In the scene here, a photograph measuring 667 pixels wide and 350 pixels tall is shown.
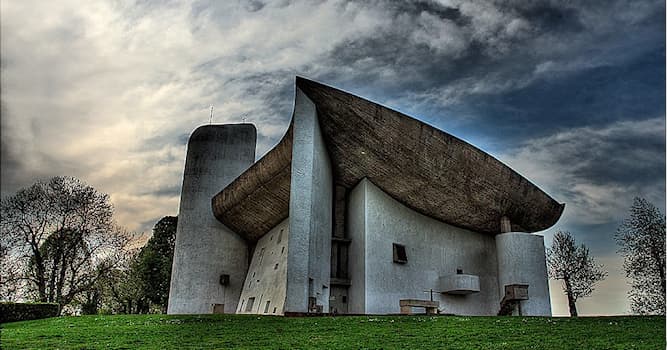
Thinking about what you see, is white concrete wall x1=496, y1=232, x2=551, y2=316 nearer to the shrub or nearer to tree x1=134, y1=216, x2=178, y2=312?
the shrub

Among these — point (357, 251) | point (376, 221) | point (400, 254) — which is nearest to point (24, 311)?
point (357, 251)

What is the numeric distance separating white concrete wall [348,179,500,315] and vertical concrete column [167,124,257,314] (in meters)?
9.55

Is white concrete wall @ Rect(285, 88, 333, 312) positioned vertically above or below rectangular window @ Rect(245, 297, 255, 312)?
above

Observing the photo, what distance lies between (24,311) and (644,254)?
28.8 meters

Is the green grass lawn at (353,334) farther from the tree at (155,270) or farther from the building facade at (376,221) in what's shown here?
the tree at (155,270)

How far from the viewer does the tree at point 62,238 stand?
24.5 meters

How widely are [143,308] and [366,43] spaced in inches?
1250

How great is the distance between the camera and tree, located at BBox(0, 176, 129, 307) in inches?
963

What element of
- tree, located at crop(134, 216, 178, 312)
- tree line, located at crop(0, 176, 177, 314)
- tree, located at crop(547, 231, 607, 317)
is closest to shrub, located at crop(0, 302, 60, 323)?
tree line, located at crop(0, 176, 177, 314)

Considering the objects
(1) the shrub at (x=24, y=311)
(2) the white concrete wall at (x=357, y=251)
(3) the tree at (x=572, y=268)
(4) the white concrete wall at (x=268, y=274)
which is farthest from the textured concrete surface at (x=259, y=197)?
(3) the tree at (x=572, y=268)

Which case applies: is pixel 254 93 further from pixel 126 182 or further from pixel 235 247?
pixel 235 247

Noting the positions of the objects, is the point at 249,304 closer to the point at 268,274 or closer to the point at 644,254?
the point at 268,274

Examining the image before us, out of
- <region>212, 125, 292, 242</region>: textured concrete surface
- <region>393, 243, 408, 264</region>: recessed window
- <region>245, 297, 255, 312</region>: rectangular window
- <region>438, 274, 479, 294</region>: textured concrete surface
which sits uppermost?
<region>212, 125, 292, 242</region>: textured concrete surface

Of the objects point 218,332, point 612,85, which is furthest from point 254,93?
point 612,85
